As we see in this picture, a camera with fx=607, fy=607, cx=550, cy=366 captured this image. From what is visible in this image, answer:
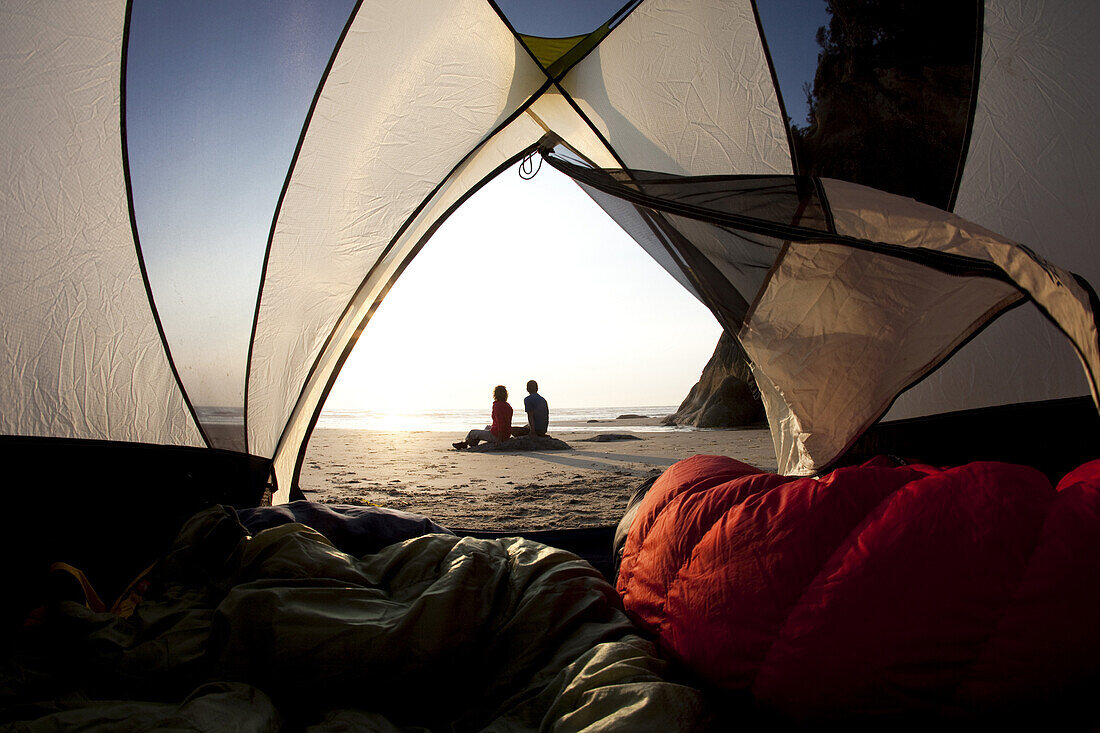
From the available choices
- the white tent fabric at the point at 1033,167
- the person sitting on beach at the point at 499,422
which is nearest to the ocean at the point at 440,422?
the person sitting on beach at the point at 499,422

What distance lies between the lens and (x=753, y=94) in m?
2.52

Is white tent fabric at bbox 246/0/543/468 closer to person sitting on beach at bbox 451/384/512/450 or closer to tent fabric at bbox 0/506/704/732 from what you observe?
tent fabric at bbox 0/506/704/732

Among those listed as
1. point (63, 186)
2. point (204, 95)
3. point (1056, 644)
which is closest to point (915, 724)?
point (1056, 644)

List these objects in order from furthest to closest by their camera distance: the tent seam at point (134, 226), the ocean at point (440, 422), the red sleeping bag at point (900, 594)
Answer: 1. the ocean at point (440, 422)
2. the tent seam at point (134, 226)
3. the red sleeping bag at point (900, 594)

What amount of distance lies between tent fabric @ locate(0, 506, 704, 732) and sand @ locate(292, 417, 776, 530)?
5.50ft

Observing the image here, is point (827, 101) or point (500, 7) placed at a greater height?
point (500, 7)

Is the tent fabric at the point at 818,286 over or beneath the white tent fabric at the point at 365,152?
beneath

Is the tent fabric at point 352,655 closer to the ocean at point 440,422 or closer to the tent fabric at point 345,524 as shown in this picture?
the tent fabric at point 345,524

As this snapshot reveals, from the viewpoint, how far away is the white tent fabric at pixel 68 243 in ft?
5.72

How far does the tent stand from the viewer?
5.82 ft

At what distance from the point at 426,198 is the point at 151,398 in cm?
140

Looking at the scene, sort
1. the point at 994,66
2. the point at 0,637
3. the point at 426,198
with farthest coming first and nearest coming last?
the point at 426,198 < the point at 994,66 < the point at 0,637

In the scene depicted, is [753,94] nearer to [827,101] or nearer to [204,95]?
[827,101]

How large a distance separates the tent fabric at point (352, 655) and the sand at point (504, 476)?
1677mm
